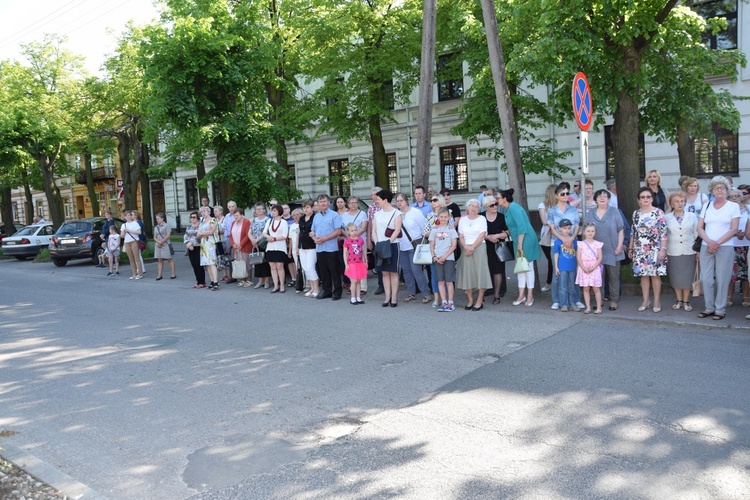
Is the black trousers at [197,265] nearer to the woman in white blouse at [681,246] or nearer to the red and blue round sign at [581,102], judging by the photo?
the red and blue round sign at [581,102]

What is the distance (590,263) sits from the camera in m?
9.20

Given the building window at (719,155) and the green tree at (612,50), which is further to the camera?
the building window at (719,155)

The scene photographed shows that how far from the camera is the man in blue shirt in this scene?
11.7 m

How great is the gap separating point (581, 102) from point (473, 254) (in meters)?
2.71

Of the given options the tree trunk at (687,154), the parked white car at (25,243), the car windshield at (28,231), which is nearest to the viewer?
the tree trunk at (687,154)

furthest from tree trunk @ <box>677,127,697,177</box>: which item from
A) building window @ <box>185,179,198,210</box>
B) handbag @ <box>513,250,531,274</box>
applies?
building window @ <box>185,179,198,210</box>

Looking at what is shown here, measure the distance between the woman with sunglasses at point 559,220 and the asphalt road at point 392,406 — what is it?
1.49ft

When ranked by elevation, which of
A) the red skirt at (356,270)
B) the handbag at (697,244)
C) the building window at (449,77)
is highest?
the building window at (449,77)

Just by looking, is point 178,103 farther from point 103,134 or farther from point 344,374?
point 103,134

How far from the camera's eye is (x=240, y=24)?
18297 millimetres

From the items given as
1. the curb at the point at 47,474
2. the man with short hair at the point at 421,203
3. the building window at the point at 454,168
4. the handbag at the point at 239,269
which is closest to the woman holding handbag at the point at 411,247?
the man with short hair at the point at 421,203

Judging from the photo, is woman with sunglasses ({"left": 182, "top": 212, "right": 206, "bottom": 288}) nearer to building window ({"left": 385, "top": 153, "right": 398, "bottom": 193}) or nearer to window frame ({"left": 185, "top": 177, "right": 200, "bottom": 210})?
building window ({"left": 385, "top": 153, "right": 398, "bottom": 193})

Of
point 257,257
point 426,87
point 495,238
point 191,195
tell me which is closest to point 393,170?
point 257,257

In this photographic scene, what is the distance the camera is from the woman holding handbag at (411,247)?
1096 centimetres
